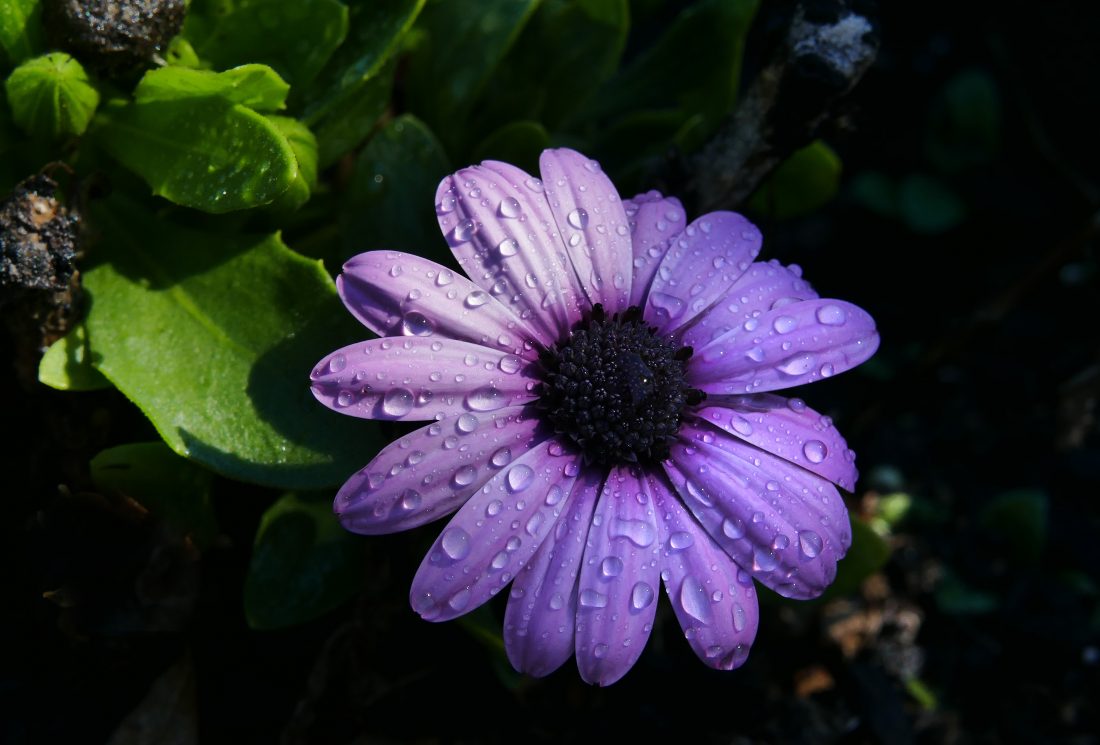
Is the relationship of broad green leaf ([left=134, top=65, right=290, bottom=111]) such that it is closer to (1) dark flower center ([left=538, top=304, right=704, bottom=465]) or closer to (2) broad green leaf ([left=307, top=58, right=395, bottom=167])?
(2) broad green leaf ([left=307, top=58, right=395, bottom=167])

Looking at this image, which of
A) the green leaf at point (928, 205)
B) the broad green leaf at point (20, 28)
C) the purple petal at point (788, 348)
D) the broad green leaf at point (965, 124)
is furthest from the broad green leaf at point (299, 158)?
the broad green leaf at point (965, 124)

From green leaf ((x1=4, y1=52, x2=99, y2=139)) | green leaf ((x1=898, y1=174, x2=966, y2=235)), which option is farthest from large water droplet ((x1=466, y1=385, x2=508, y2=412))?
green leaf ((x1=898, y1=174, x2=966, y2=235))

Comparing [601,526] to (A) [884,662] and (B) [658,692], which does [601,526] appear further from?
(A) [884,662]

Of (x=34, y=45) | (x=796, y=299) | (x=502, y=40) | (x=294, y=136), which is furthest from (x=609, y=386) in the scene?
(x=34, y=45)

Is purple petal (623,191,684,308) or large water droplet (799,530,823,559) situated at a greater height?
purple petal (623,191,684,308)

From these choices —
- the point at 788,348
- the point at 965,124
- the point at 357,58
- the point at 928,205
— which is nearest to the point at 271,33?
the point at 357,58

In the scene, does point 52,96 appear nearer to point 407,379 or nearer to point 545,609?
point 407,379
